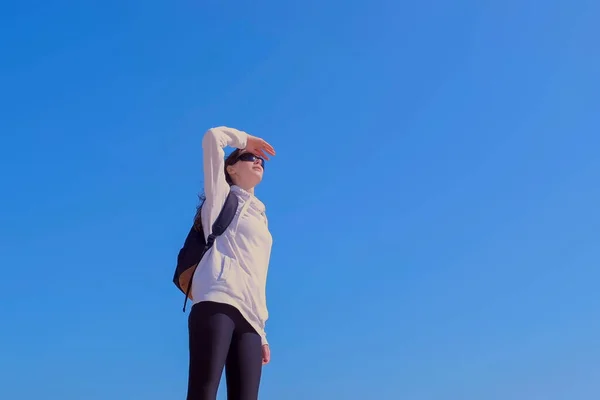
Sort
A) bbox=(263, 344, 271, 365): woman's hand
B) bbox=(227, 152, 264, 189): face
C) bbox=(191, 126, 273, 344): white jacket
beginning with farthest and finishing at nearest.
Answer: bbox=(227, 152, 264, 189): face, bbox=(263, 344, 271, 365): woman's hand, bbox=(191, 126, 273, 344): white jacket

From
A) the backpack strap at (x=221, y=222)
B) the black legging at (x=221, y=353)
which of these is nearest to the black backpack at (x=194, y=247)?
the backpack strap at (x=221, y=222)

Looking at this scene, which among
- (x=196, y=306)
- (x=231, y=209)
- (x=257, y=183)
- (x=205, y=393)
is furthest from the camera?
(x=257, y=183)

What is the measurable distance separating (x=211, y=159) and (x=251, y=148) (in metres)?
0.70

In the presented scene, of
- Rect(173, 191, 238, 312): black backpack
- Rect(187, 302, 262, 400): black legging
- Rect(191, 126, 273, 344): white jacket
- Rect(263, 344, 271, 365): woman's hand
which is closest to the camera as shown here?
Rect(187, 302, 262, 400): black legging

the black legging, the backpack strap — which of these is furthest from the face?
the black legging

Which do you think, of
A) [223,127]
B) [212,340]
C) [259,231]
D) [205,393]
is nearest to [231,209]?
[259,231]

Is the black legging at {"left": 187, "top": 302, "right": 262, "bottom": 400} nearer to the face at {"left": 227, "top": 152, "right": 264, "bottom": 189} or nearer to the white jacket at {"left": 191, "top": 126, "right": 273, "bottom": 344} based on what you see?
the white jacket at {"left": 191, "top": 126, "right": 273, "bottom": 344}

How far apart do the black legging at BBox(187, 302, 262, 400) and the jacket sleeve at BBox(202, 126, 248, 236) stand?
77 centimetres

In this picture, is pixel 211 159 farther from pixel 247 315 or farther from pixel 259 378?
pixel 259 378

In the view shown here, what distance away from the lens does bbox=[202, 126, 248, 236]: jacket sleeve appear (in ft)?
20.4

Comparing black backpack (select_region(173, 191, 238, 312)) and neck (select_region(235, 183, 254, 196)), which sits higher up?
neck (select_region(235, 183, 254, 196))

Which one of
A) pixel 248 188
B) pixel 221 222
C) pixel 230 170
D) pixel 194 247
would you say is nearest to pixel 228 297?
pixel 194 247

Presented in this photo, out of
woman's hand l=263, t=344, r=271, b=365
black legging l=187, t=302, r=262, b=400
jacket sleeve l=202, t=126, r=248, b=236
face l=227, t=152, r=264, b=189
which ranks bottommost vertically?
black legging l=187, t=302, r=262, b=400

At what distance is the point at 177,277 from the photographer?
20.5 ft
